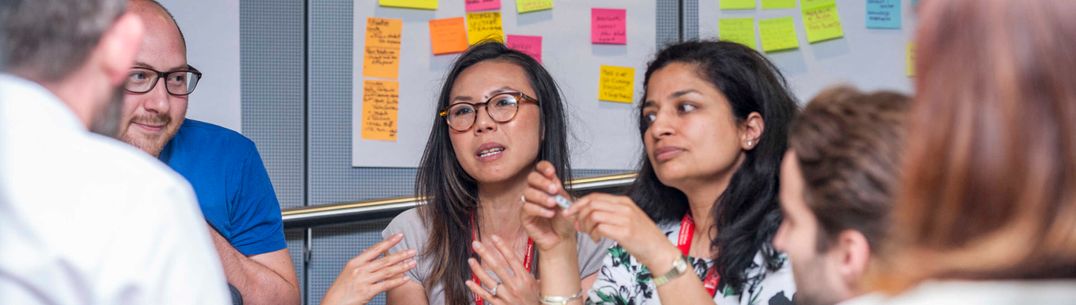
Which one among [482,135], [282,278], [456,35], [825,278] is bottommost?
[282,278]

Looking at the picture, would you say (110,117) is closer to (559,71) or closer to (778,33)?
(559,71)

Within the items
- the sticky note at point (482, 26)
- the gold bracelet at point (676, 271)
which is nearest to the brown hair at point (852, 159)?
the gold bracelet at point (676, 271)

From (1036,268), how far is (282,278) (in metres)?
1.71

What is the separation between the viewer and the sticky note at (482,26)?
9.72 ft

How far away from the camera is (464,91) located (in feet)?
7.50

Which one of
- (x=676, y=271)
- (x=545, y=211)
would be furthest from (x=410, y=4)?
(x=676, y=271)

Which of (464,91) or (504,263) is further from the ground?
(464,91)

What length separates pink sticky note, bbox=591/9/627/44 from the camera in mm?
2992

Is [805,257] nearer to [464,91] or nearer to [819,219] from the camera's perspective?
[819,219]

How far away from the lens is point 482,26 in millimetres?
2969

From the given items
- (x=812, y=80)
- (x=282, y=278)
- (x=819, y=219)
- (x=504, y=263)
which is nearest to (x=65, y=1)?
(x=819, y=219)

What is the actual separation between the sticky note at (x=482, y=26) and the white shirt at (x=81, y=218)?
205 centimetres

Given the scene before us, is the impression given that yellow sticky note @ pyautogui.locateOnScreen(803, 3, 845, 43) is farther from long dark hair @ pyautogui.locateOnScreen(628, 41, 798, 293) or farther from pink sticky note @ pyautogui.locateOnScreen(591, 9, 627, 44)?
long dark hair @ pyautogui.locateOnScreen(628, 41, 798, 293)

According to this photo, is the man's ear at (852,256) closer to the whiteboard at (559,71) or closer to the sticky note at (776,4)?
the whiteboard at (559,71)
